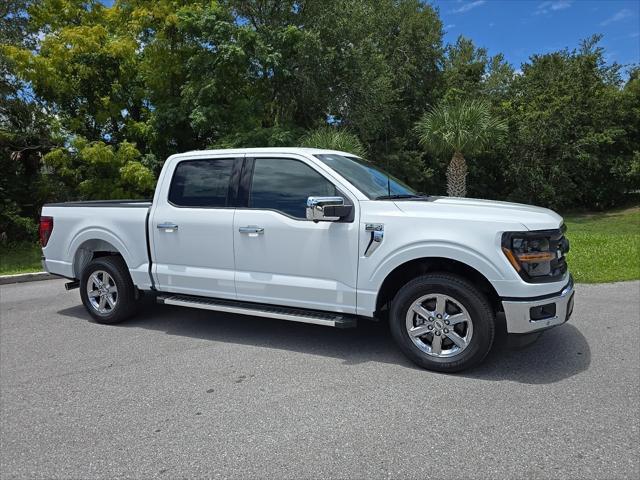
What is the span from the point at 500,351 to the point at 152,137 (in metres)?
14.7

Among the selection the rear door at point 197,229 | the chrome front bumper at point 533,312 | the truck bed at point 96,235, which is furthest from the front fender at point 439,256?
the truck bed at point 96,235

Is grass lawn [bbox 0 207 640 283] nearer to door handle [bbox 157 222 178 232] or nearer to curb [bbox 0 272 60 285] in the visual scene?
curb [bbox 0 272 60 285]

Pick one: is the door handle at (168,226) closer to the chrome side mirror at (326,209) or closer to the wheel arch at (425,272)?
the chrome side mirror at (326,209)

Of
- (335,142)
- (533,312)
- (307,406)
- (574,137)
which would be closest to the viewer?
(307,406)

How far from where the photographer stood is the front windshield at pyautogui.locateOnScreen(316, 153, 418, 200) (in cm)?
459

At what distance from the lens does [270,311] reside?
4.66 metres

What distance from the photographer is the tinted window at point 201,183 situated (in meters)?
5.04

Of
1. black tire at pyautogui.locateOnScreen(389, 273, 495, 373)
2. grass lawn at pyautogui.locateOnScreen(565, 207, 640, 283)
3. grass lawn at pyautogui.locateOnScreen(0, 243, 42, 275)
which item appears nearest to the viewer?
black tire at pyautogui.locateOnScreen(389, 273, 495, 373)

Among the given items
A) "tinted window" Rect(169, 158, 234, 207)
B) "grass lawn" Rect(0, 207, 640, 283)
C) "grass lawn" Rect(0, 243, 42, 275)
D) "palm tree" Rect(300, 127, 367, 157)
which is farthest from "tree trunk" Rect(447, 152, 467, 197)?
"tinted window" Rect(169, 158, 234, 207)

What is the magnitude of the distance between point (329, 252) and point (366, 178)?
947 mm

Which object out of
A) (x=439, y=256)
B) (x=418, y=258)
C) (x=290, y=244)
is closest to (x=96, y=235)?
(x=290, y=244)

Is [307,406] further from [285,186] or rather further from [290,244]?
[285,186]

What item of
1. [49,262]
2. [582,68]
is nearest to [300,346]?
[49,262]

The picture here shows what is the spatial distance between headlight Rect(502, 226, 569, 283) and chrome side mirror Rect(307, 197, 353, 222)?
132 cm
